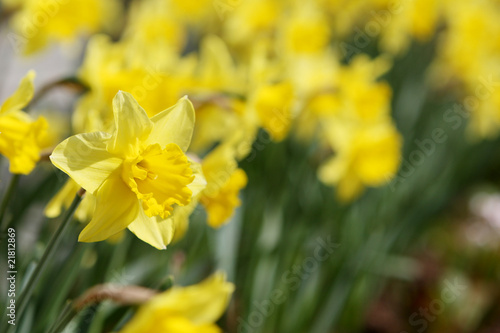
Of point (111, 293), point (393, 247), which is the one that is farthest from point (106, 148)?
point (393, 247)

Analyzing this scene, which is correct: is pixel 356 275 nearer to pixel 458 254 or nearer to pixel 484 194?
pixel 458 254

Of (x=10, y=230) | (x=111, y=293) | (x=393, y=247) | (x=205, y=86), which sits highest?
(x=111, y=293)

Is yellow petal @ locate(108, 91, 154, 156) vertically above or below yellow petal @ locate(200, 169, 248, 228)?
above

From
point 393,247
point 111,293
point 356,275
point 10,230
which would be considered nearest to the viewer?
point 111,293

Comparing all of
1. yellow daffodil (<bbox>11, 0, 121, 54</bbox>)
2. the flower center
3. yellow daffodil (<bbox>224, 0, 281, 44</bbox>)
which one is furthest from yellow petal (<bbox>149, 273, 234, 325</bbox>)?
yellow daffodil (<bbox>224, 0, 281, 44</bbox>)

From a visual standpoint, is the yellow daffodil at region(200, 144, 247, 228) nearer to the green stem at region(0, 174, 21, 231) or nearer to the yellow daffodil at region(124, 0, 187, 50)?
the green stem at region(0, 174, 21, 231)

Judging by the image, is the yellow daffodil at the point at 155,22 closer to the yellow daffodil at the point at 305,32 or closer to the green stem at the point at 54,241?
the yellow daffodil at the point at 305,32
